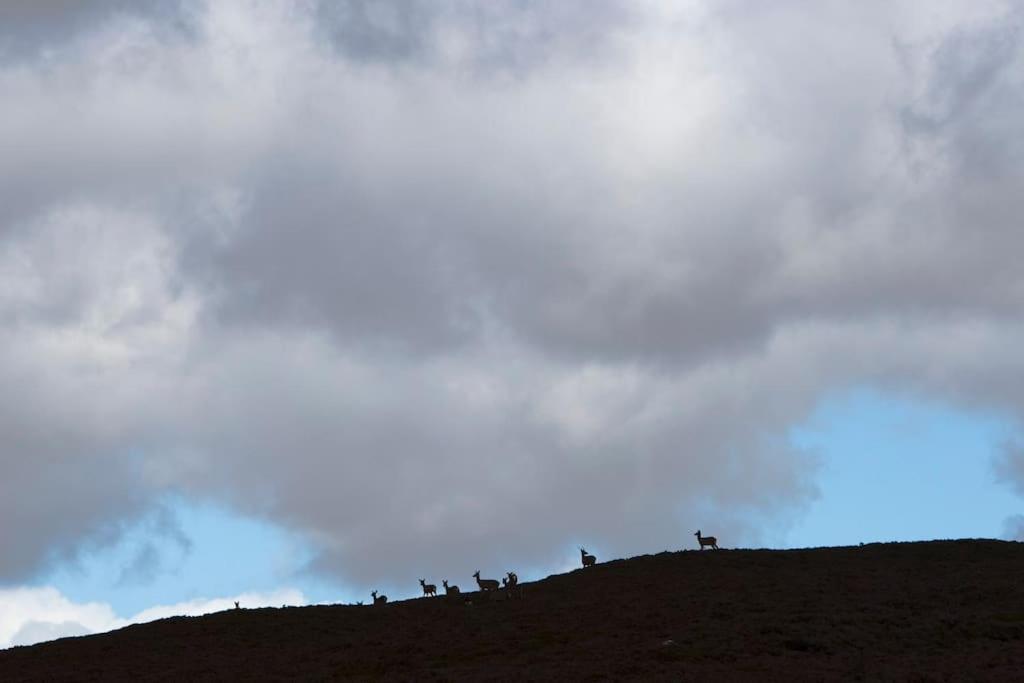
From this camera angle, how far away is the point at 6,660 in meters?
61.3

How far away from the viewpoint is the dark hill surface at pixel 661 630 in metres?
49.4

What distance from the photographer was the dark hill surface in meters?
49.4

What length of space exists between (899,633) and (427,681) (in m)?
19.5

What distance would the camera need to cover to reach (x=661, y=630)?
180ft

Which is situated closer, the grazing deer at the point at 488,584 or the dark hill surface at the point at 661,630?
the dark hill surface at the point at 661,630

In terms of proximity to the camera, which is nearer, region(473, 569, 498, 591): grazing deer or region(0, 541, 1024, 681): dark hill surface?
region(0, 541, 1024, 681): dark hill surface

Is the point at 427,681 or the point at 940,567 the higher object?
the point at 940,567

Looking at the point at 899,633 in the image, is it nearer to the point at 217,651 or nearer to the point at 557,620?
the point at 557,620

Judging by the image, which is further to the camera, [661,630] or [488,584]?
[488,584]

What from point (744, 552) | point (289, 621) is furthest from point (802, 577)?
point (289, 621)

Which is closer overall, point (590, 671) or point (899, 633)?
point (590, 671)

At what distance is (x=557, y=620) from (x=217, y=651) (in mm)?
15342

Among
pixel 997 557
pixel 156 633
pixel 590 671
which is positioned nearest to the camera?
pixel 590 671

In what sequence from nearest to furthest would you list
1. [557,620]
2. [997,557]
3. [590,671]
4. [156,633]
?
[590,671]
[557,620]
[156,633]
[997,557]
